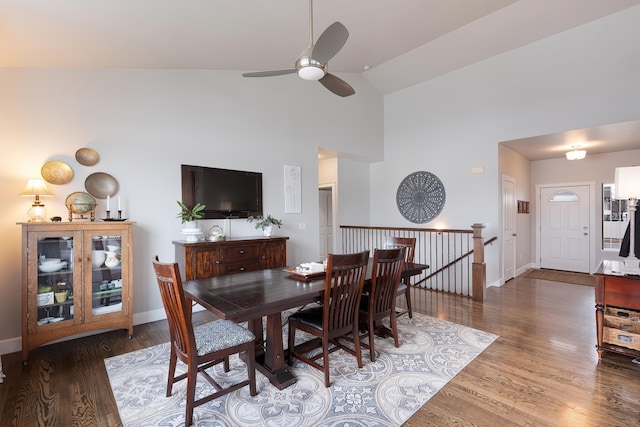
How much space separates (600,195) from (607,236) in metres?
0.85

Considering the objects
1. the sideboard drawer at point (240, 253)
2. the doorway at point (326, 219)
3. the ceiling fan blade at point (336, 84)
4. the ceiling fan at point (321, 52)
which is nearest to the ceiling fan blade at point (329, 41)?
the ceiling fan at point (321, 52)

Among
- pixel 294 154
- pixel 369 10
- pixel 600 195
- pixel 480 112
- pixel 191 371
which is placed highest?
pixel 369 10

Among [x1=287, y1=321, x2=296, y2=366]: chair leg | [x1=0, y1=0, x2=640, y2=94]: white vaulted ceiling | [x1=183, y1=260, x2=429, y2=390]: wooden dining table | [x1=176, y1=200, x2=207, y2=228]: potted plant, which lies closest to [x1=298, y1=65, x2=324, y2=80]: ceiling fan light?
[x1=0, y1=0, x2=640, y2=94]: white vaulted ceiling

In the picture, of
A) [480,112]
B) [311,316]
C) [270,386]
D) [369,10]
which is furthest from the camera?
[480,112]

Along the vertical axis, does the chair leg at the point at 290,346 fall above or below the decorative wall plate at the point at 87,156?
below

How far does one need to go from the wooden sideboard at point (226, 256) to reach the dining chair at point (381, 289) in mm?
1717

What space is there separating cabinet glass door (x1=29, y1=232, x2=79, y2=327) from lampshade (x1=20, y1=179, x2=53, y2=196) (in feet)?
1.30

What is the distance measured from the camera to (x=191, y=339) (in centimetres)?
184

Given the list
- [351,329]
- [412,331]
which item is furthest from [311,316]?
[412,331]

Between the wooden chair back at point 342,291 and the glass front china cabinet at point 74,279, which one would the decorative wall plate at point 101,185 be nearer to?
the glass front china cabinet at point 74,279

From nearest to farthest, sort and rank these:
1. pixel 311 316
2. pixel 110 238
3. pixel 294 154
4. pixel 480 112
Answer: pixel 311 316 < pixel 110 238 < pixel 294 154 < pixel 480 112

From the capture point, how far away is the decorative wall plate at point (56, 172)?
2975 millimetres

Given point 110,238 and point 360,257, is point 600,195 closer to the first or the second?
point 360,257

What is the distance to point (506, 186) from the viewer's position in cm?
567
